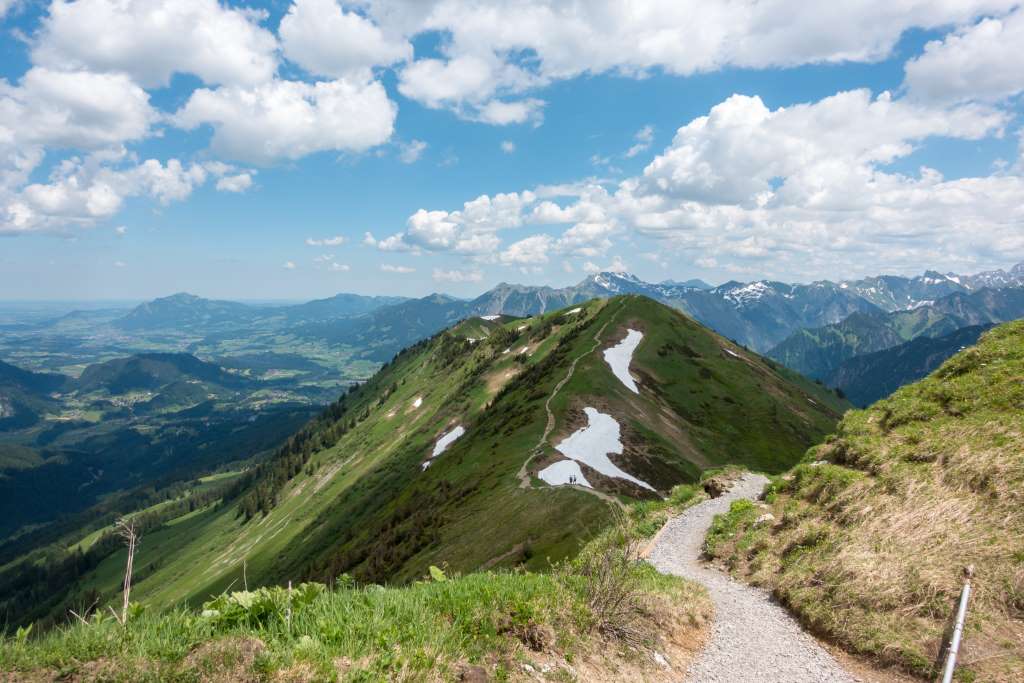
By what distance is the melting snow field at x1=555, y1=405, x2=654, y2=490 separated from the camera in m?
58.8

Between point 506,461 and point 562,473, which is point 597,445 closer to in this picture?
point 562,473

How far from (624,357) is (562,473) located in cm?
6811

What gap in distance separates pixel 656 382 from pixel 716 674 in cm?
10328

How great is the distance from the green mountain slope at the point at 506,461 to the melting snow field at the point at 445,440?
6.79 ft

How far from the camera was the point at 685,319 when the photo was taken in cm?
17100

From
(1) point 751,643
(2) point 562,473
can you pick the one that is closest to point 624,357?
(2) point 562,473

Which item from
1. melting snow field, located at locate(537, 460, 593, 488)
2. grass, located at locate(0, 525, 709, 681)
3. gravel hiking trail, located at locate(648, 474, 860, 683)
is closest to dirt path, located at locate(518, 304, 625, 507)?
melting snow field, located at locate(537, 460, 593, 488)

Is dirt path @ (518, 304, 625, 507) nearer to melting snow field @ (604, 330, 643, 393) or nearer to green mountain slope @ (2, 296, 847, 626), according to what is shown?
green mountain slope @ (2, 296, 847, 626)

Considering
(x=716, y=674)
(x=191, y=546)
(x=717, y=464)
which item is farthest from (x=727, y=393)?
(x=191, y=546)

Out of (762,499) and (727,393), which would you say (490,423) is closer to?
(727,393)

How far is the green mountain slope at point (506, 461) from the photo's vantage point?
174 feet

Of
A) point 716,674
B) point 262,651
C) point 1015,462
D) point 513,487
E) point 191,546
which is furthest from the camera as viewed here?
point 191,546

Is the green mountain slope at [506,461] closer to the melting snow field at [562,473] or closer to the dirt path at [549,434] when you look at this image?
the dirt path at [549,434]

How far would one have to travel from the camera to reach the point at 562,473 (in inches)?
2232
